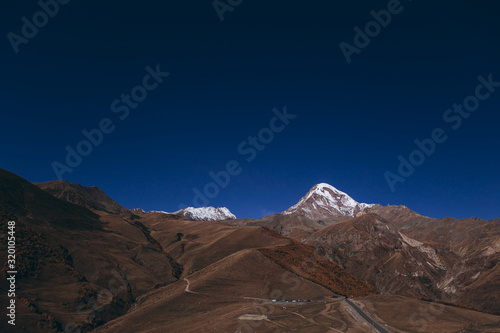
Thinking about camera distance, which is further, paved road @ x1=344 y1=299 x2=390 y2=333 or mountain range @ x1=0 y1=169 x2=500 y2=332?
mountain range @ x1=0 y1=169 x2=500 y2=332

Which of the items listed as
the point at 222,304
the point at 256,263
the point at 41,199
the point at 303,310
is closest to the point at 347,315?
the point at 303,310

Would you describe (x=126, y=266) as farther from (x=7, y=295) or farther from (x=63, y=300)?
(x=7, y=295)

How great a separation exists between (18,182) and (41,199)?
14170mm

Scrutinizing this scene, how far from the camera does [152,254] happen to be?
179 m
